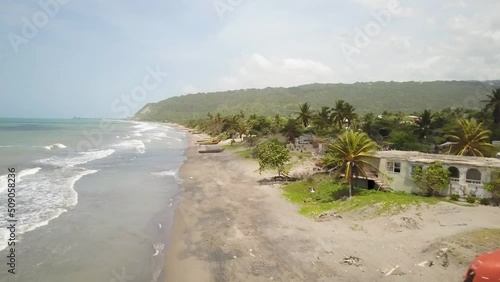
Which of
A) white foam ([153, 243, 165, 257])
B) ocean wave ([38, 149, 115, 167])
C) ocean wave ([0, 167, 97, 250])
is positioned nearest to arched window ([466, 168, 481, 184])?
white foam ([153, 243, 165, 257])

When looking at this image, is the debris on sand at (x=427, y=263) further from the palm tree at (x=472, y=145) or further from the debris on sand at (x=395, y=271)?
the palm tree at (x=472, y=145)

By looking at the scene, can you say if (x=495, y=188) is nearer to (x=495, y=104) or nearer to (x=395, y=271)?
(x=395, y=271)

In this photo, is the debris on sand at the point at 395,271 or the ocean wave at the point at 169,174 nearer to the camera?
the debris on sand at the point at 395,271

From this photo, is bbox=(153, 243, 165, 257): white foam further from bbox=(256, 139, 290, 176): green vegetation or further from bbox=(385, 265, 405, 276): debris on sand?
bbox=(256, 139, 290, 176): green vegetation

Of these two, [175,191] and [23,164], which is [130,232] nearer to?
[175,191]

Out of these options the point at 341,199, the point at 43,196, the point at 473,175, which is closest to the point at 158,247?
the point at 341,199

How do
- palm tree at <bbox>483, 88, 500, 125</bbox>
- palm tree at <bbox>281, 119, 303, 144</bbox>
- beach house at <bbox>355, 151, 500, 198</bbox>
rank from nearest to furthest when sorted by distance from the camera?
beach house at <bbox>355, 151, 500, 198</bbox> < palm tree at <bbox>483, 88, 500, 125</bbox> < palm tree at <bbox>281, 119, 303, 144</bbox>

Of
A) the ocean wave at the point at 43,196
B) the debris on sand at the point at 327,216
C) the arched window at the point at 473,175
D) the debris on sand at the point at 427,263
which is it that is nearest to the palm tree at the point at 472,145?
the arched window at the point at 473,175
